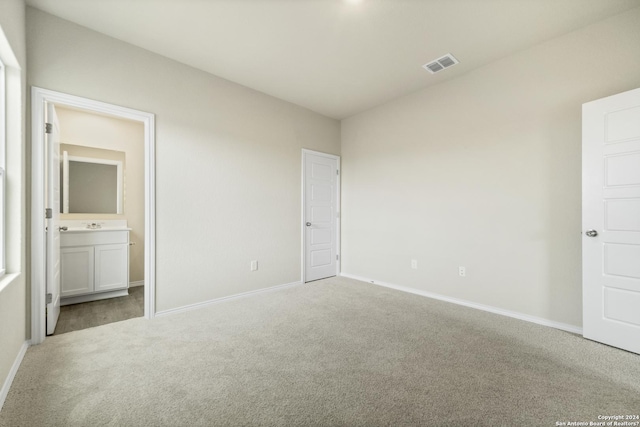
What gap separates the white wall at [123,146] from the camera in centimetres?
370

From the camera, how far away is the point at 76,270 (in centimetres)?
340

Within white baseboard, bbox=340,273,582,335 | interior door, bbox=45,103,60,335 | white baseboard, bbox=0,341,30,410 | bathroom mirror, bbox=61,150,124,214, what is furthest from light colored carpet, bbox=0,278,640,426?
bathroom mirror, bbox=61,150,124,214

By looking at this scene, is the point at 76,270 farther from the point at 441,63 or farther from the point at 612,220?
the point at 612,220

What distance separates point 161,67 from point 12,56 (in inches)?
49.5

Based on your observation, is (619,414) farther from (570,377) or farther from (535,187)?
(535,187)

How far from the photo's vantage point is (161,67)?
293 centimetres

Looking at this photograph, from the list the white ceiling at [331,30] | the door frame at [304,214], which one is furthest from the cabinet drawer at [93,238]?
the door frame at [304,214]

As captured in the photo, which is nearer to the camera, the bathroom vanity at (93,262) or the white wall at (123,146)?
the bathroom vanity at (93,262)

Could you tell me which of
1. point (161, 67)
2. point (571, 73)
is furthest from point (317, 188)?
point (571, 73)

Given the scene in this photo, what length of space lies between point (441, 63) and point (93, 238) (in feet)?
15.6

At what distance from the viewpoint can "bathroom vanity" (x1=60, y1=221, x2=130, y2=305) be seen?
3.34m

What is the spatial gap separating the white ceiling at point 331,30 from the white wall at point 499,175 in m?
0.30

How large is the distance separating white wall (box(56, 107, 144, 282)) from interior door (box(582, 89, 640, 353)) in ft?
17.8

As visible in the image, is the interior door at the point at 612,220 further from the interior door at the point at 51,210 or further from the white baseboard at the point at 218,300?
the interior door at the point at 51,210
